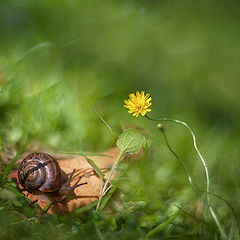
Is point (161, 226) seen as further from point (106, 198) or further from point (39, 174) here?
point (39, 174)

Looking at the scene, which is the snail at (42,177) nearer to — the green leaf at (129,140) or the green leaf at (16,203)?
the green leaf at (16,203)

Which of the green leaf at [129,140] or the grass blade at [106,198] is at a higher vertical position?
the green leaf at [129,140]

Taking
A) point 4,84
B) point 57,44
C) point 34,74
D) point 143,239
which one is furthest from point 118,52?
point 143,239

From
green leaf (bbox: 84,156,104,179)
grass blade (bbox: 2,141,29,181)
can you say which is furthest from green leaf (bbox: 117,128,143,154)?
grass blade (bbox: 2,141,29,181)

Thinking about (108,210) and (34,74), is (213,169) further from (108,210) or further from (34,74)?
(34,74)

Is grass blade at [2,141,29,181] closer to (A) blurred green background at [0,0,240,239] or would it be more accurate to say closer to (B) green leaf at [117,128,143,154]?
(A) blurred green background at [0,0,240,239]

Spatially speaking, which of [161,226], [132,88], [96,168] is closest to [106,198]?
[96,168]

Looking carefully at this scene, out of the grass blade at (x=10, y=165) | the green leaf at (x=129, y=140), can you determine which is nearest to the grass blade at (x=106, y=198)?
the green leaf at (x=129, y=140)
